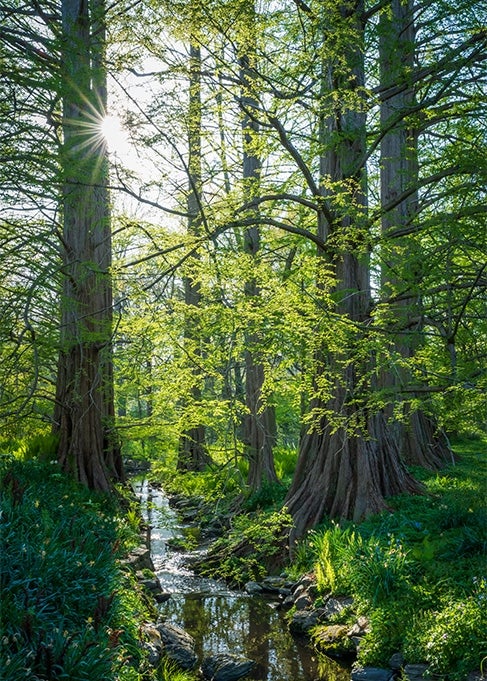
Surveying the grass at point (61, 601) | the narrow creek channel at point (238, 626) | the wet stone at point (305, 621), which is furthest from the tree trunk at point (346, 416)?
the grass at point (61, 601)

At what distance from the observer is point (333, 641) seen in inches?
216

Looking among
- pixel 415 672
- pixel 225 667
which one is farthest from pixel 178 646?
pixel 415 672

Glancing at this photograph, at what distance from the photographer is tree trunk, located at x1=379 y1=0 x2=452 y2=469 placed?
5789 millimetres

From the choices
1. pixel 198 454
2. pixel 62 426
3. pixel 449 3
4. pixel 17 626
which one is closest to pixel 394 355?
pixel 449 3

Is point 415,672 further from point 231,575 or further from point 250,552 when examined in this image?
point 250,552

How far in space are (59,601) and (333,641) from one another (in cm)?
292

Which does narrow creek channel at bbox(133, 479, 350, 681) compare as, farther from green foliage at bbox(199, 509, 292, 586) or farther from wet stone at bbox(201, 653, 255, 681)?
green foliage at bbox(199, 509, 292, 586)

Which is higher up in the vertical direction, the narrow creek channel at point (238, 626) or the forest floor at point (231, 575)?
the forest floor at point (231, 575)

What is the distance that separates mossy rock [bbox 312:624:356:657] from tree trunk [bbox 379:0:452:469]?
223 centimetres

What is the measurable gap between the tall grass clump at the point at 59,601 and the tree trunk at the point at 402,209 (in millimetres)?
2988

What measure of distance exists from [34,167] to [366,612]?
15.5ft

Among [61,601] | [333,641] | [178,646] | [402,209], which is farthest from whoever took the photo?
[402,209]

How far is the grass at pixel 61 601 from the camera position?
2875 mm

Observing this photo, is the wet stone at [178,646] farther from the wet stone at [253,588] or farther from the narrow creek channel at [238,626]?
the wet stone at [253,588]
